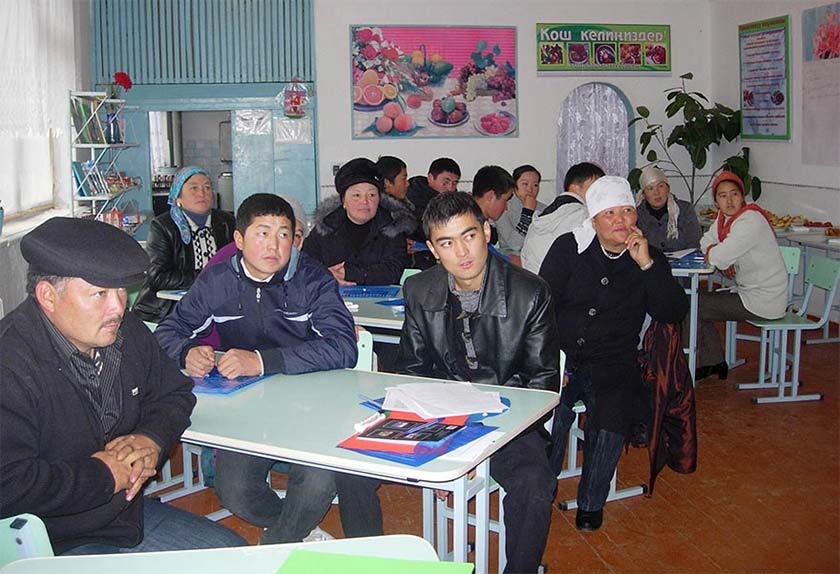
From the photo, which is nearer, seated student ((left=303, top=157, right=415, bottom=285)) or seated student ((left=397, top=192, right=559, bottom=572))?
seated student ((left=397, top=192, right=559, bottom=572))

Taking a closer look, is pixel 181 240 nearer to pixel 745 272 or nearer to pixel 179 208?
pixel 179 208

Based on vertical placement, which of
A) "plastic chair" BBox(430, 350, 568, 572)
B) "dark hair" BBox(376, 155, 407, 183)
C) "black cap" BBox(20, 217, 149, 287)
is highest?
"dark hair" BBox(376, 155, 407, 183)

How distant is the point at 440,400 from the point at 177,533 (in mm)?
827

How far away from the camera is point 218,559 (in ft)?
5.74

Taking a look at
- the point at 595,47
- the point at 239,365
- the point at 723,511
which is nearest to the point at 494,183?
the point at 723,511

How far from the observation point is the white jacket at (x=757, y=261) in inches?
217

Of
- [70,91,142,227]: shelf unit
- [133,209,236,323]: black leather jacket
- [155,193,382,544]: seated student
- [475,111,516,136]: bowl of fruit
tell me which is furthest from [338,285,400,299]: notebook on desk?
[475,111,516,136]: bowl of fruit

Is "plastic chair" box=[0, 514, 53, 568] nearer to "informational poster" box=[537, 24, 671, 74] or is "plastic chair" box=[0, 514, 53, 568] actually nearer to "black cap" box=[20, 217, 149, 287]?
"black cap" box=[20, 217, 149, 287]

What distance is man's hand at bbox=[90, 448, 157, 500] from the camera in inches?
85.0

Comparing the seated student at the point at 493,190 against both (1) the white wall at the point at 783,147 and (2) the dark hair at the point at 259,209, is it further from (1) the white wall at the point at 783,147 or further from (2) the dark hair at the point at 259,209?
(1) the white wall at the point at 783,147

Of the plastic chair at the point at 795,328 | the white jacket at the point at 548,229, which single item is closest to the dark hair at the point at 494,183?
the white jacket at the point at 548,229

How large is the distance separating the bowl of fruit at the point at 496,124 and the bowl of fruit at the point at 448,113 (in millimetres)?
175

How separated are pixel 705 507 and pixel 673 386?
1.96 feet

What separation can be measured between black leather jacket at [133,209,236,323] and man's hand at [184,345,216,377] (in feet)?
6.99
